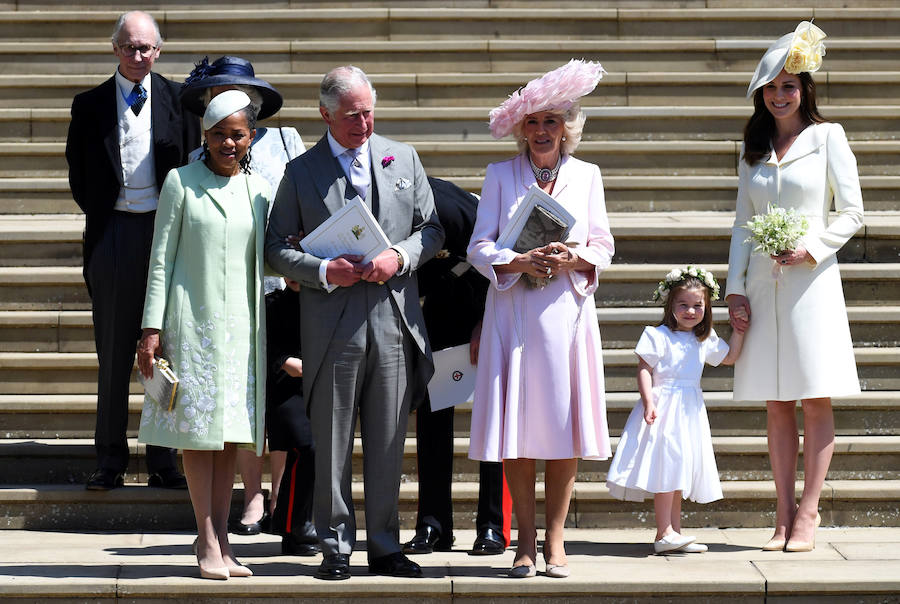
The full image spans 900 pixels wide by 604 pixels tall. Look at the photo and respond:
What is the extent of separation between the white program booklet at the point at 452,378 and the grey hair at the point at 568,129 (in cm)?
89

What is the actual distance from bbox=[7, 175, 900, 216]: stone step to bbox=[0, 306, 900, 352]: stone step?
49.3 inches

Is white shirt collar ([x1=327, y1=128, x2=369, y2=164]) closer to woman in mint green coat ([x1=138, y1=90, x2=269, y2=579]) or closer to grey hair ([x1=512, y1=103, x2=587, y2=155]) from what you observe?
woman in mint green coat ([x1=138, y1=90, x2=269, y2=579])

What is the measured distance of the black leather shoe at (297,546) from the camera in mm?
5738

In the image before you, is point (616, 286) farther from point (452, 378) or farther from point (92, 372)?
point (92, 372)

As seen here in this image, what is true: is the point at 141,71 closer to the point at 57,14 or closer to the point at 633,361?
the point at 633,361

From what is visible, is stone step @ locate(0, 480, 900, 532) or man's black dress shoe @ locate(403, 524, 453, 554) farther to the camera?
stone step @ locate(0, 480, 900, 532)

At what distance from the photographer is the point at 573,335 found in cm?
530

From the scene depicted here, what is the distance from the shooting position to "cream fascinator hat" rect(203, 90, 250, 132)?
5.17 m

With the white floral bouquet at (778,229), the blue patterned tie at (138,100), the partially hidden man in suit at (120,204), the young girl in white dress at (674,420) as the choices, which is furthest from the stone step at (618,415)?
the blue patterned tie at (138,100)

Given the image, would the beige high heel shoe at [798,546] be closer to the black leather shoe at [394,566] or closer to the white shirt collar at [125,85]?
the black leather shoe at [394,566]

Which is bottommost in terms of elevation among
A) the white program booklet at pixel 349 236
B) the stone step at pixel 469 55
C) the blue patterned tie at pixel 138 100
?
the white program booklet at pixel 349 236

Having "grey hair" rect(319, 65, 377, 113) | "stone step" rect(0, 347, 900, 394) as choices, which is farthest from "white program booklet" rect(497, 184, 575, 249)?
"stone step" rect(0, 347, 900, 394)

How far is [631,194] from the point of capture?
8.41 metres

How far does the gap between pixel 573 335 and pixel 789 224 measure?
41.7 inches
